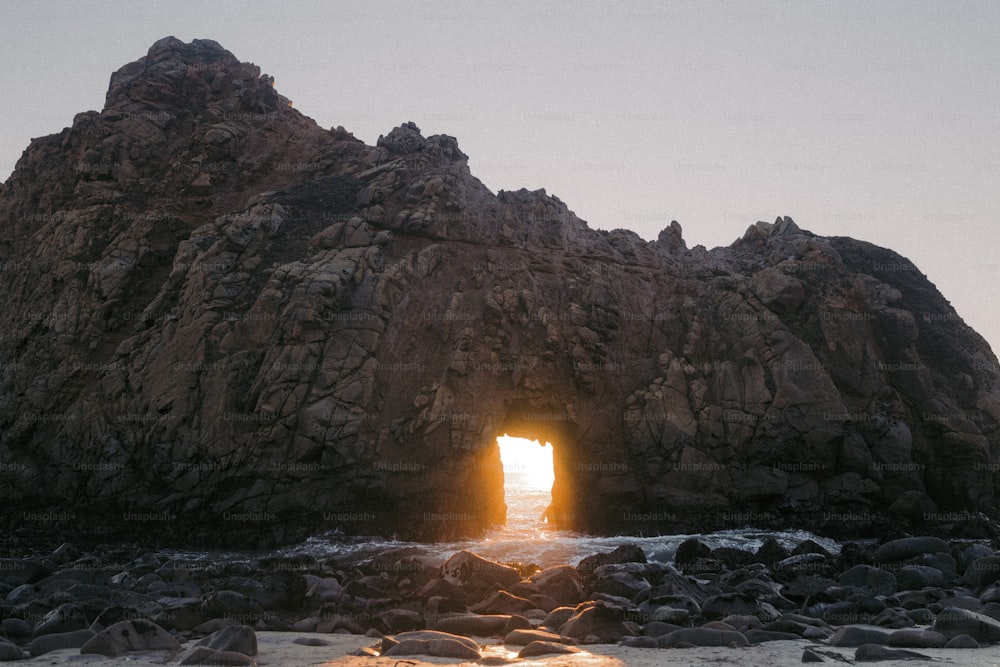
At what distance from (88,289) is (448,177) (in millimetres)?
17069

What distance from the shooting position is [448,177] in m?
38.8

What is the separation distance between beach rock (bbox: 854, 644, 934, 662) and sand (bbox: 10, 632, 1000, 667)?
145mm

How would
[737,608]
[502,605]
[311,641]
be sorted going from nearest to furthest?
[311,641] → [737,608] → [502,605]

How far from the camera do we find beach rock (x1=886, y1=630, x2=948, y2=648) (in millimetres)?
11352

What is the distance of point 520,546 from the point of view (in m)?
28.7

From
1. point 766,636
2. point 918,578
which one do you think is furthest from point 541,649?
point 918,578

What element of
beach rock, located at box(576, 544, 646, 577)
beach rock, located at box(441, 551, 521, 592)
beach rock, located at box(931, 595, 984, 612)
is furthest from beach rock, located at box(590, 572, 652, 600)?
beach rock, located at box(931, 595, 984, 612)

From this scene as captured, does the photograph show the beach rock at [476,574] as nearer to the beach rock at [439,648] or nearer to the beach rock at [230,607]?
the beach rock at [230,607]

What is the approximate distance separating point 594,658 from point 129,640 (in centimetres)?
668

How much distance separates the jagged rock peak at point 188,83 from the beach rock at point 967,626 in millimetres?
40743

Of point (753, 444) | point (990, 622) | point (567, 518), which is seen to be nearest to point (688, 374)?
point (753, 444)

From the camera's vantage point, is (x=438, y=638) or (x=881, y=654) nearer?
(x=881, y=654)

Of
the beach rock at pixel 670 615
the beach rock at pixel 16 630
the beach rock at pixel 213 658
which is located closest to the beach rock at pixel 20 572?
the beach rock at pixel 16 630

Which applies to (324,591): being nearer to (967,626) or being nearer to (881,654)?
(881,654)
